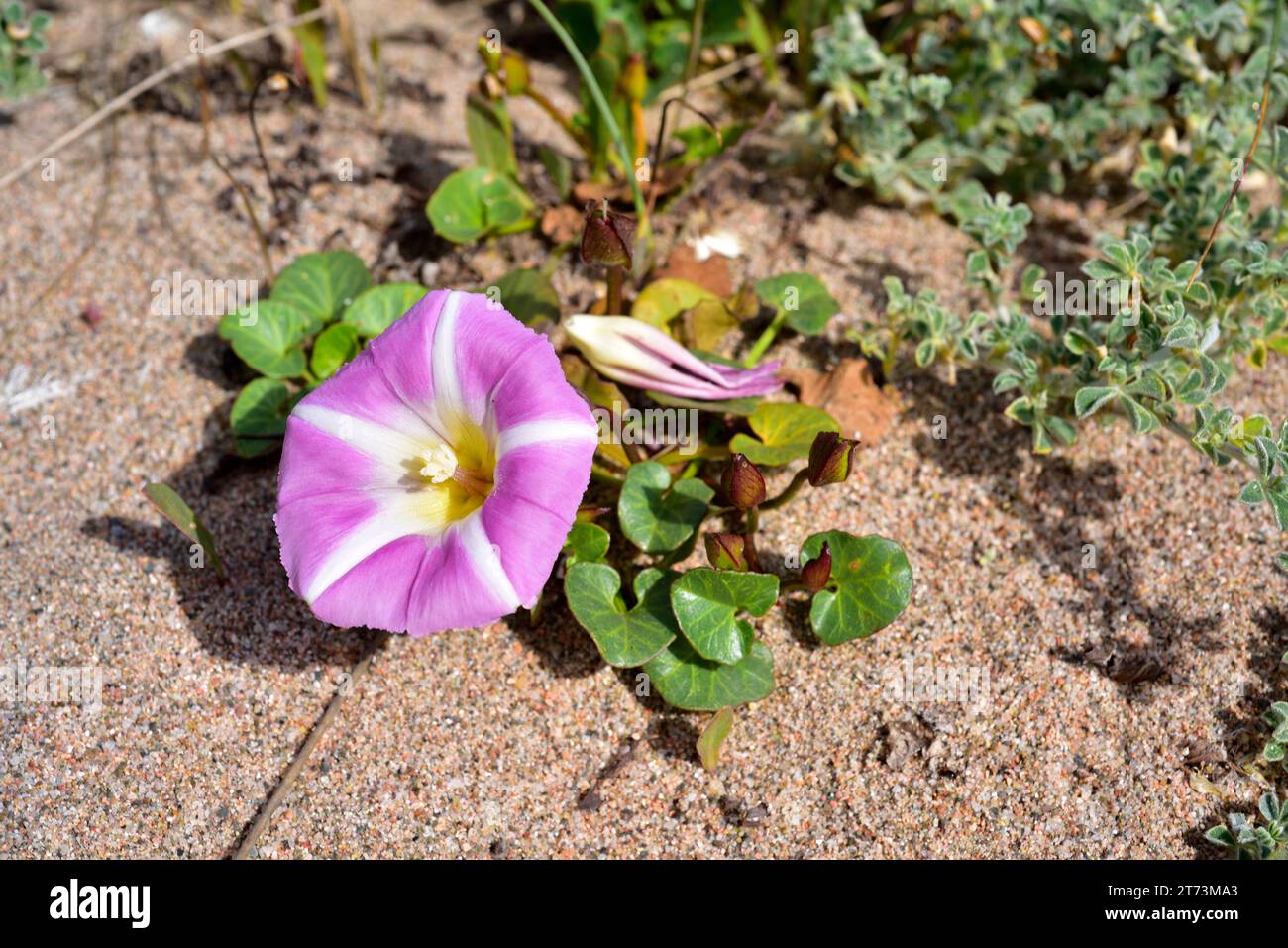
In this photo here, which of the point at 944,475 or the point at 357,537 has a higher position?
the point at 357,537

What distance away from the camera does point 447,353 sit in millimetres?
2131

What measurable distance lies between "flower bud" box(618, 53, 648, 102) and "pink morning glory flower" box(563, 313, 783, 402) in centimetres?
78

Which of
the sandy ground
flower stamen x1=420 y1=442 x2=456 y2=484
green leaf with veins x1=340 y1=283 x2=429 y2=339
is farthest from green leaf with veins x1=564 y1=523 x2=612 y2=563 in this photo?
green leaf with veins x1=340 y1=283 x2=429 y2=339

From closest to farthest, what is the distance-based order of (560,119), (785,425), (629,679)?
Result: (629,679) < (785,425) < (560,119)

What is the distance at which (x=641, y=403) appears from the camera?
280 centimetres

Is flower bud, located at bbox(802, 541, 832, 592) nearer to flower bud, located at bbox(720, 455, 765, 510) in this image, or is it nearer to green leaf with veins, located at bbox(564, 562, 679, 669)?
flower bud, located at bbox(720, 455, 765, 510)

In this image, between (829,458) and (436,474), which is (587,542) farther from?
(829,458)

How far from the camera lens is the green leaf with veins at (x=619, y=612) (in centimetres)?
220

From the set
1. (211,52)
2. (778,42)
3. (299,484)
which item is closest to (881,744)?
(299,484)

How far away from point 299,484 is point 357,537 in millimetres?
165

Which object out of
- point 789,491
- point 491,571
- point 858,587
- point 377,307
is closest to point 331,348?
point 377,307

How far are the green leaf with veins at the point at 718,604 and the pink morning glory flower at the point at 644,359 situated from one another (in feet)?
1.56

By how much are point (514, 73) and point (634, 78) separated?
1.06ft

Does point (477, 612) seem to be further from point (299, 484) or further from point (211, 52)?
point (211, 52)
